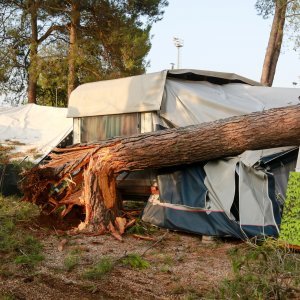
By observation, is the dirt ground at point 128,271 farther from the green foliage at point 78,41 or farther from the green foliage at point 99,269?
the green foliage at point 78,41

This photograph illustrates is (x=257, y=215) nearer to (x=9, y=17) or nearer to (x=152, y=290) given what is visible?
(x=152, y=290)

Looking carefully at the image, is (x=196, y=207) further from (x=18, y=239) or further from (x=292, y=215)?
(x=18, y=239)

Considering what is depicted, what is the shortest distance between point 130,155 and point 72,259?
2.10 metres

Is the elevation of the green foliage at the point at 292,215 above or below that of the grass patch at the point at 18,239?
above

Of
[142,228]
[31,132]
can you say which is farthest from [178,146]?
[31,132]

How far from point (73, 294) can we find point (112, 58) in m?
14.7

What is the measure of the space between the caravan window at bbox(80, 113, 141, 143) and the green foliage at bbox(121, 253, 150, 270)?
3.10 meters

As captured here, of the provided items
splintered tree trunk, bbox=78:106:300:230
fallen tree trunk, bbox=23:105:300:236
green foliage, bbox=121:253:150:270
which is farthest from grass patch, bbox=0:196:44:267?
splintered tree trunk, bbox=78:106:300:230

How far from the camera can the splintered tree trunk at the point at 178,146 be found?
5.62m

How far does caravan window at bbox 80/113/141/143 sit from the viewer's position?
790 centimetres

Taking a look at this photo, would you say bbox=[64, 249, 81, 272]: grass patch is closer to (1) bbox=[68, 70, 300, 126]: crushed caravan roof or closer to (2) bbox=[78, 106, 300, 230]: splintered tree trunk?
(2) bbox=[78, 106, 300, 230]: splintered tree trunk

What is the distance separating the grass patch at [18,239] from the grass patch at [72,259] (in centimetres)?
31

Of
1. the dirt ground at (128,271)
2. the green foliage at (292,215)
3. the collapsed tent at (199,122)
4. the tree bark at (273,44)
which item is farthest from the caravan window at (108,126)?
the tree bark at (273,44)

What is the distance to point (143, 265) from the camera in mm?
4879
